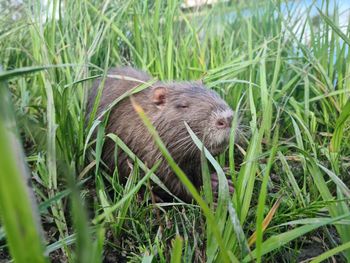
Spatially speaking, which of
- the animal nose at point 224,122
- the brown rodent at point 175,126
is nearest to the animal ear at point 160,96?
the brown rodent at point 175,126

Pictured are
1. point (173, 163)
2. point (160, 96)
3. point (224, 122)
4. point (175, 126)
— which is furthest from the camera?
point (160, 96)

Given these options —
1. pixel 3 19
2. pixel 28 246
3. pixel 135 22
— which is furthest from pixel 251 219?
pixel 3 19

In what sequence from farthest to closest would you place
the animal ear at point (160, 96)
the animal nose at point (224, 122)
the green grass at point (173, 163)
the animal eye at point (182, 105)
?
the animal ear at point (160, 96) → the animal eye at point (182, 105) → the animal nose at point (224, 122) → the green grass at point (173, 163)

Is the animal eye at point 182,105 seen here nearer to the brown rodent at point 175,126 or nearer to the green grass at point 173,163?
the brown rodent at point 175,126

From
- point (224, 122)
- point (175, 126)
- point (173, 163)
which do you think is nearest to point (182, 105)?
point (175, 126)

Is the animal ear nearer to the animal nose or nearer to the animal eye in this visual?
the animal eye

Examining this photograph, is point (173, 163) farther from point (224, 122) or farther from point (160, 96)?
point (160, 96)

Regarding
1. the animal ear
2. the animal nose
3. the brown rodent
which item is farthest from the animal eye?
the animal nose

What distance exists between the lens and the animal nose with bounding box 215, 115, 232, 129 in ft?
8.86

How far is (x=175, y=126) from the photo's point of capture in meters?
2.86

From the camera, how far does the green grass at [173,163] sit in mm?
1031

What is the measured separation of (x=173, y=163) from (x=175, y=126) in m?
1.60

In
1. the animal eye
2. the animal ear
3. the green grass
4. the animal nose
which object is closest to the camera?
the green grass

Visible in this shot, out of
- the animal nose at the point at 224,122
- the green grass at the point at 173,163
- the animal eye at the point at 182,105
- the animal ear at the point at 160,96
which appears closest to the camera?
the green grass at the point at 173,163
